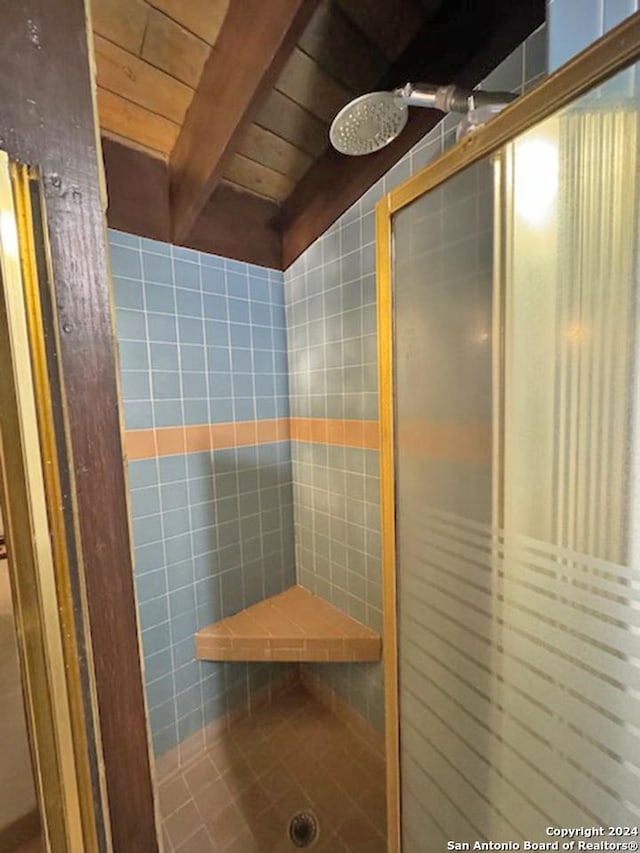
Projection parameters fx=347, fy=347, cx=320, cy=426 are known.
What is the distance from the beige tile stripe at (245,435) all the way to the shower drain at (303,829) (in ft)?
4.48

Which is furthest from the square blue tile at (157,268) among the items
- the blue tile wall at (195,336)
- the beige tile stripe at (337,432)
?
the beige tile stripe at (337,432)

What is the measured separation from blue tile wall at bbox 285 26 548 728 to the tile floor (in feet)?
0.62

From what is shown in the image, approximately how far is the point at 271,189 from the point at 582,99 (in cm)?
121

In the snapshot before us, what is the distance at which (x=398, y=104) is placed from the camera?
32.0 inches

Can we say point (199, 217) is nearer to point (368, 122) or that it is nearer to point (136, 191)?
point (136, 191)

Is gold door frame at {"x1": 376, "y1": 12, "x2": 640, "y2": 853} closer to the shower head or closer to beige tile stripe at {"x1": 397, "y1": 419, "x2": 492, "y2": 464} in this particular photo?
beige tile stripe at {"x1": 397, "y1": 419, "x2": 492, "y2": 464}

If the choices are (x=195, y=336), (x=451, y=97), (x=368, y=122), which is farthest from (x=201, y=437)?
(x=451, y=97)

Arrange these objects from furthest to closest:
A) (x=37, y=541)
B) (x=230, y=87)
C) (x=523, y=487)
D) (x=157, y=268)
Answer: (x=157, y=268) → (x=230, y=87) → (x=523, y=487) → (x=37, y=541)

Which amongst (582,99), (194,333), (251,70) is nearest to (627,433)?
(582,99)

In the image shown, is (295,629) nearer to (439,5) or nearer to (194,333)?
(194,333)

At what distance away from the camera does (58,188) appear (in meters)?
0.38

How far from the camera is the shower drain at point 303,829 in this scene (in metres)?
1.19

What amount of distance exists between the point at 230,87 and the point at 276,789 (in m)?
2.37

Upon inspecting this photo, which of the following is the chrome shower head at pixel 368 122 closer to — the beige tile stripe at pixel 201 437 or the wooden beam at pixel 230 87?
the wooden beam at pixel 230 87
